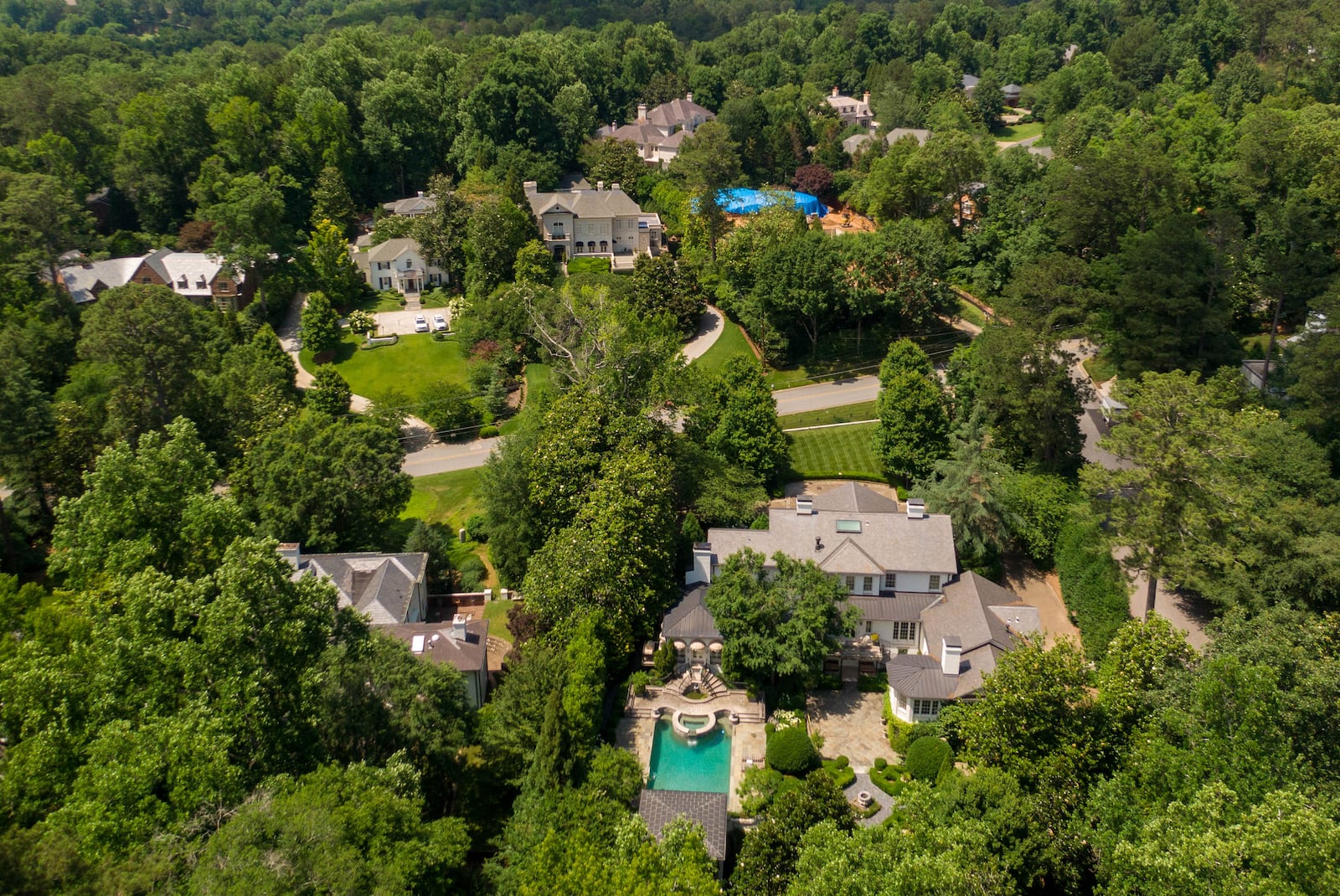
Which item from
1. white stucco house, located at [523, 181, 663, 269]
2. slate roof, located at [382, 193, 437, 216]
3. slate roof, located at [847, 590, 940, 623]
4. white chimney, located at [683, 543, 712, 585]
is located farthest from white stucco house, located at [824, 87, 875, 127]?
white chimney, located at [683, 543, 712, 585]

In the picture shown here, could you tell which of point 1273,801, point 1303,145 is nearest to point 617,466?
point 1273,801

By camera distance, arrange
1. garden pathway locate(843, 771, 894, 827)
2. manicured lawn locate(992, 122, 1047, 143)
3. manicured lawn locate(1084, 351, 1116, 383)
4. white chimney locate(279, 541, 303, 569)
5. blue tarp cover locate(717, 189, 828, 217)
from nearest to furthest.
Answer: garden pathway locate(843, 771, 894, 827), white chimney locate(279, 541, 303, 569), manicured lawn locate(1084, 351, 1116, 383), blue tarp cover locate(717, 189, 828, 217), manicured lawn locate(992, 122, 1047, 143)

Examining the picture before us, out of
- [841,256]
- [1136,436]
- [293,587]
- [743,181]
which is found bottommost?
[743,181]

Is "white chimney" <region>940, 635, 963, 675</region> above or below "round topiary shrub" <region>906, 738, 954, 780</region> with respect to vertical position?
above

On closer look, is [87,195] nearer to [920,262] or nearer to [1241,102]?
[920,262]

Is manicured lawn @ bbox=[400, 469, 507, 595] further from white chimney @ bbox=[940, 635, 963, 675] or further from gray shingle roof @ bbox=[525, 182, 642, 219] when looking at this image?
gray shingle roof @ bbox=[525, 182, 642, 219]
